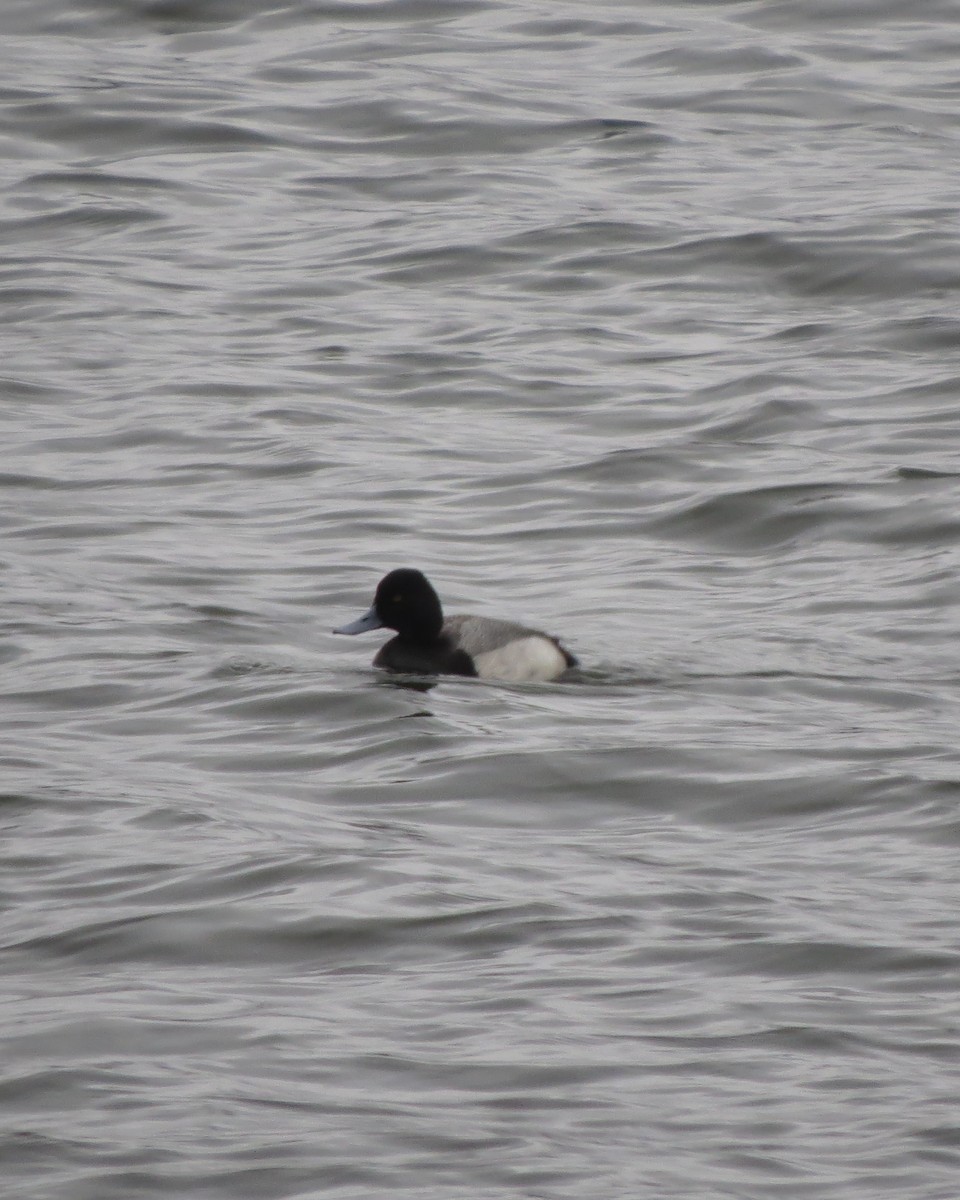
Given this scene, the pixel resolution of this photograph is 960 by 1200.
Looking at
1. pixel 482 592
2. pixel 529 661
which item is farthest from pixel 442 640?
pixel 482 592

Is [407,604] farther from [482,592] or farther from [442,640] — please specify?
[482,592]

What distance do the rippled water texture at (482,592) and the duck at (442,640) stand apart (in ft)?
0.37

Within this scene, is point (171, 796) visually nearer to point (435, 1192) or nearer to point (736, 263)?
point (435, 1192)

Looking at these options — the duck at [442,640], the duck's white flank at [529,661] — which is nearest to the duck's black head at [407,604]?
the duck at [442,640]

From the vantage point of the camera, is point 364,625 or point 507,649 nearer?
point 507,649

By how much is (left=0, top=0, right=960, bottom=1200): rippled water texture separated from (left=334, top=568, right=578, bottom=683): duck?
0.37 ft

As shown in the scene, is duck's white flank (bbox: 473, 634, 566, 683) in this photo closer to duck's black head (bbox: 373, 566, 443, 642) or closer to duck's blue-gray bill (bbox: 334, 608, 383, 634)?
duck's black head (bbox: 373, 566, 443, 642)

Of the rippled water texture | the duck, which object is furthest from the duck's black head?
the rippled water texture

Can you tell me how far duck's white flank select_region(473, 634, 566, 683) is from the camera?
9547 mm

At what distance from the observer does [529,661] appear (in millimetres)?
9555

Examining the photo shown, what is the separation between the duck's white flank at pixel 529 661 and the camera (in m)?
9.55

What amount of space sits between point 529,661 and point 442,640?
620 millimetres

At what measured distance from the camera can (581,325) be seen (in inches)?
599

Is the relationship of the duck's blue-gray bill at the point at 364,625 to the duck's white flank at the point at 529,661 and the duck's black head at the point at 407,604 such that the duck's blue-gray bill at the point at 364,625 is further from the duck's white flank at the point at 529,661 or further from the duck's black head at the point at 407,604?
the duck's white flank at the point at 529,661
